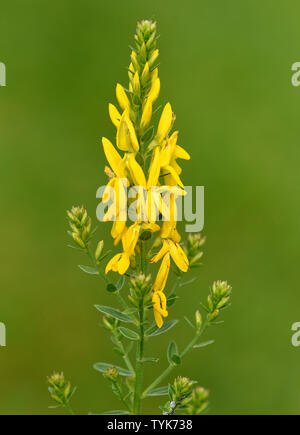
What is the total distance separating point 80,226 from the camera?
78 centimetres

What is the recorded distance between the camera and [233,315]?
6.09 feet

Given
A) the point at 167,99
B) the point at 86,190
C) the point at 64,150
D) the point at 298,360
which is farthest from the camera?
the point at 167,99

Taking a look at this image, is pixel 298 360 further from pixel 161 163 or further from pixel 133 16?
pixel 133 16

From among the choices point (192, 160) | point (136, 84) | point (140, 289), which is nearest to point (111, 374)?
point (140, 289)

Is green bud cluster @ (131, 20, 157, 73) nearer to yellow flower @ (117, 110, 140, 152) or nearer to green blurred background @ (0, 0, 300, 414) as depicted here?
yellow flower @ (117, 110, 140, 152)

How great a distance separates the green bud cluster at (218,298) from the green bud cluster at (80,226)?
0.61 ft

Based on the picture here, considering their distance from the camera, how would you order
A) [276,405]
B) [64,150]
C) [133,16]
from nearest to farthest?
[276,405]
[64,150]
[133,16]

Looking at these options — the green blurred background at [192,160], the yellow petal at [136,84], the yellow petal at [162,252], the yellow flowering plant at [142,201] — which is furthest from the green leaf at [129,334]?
the green blurred background at [192,160]

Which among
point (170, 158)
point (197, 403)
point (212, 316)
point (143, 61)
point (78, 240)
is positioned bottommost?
point (197, 403)

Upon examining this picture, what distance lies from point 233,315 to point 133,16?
1.35 meters

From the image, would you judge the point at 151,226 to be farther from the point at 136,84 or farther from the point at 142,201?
A: the point at 136,84

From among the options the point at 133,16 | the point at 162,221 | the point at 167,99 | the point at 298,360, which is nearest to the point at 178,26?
the point at 133,16

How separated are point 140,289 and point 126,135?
0.19m

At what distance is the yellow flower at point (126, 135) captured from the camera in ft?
2.35
